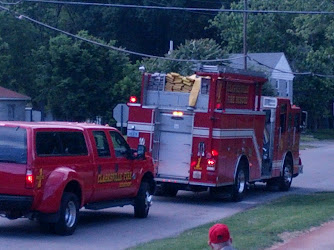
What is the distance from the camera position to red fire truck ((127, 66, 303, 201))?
1809 centimetres

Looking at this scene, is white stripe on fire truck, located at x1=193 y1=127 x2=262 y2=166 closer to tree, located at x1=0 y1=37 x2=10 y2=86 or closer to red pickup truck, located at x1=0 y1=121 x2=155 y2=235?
red pickup truck, located at x1=0 y1=121 x2=155 y2=235

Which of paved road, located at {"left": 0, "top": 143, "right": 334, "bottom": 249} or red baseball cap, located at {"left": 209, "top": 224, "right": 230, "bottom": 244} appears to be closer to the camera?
red baseball cap, located at {"left": 209, "top": 224, "right": 230, "bottom": 244}

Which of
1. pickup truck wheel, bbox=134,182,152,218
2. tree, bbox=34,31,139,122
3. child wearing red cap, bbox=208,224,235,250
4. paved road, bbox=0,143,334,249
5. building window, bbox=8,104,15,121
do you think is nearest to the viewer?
child wearing red cap, bbox=208,224,235,250

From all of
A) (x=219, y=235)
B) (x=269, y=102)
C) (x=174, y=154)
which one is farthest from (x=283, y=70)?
(x=219, y=235)

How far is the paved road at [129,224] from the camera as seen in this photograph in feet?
39.7

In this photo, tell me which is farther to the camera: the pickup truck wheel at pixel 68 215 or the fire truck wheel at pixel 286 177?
the fire truck wheel at pixel 286 177

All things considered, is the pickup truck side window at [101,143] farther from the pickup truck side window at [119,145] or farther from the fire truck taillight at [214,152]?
the fire truck taillight at [214,152]

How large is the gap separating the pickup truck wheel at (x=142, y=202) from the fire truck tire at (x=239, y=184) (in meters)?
4.18

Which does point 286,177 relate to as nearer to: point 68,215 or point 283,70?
point 68,215

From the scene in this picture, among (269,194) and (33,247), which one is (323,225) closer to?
(33,247)

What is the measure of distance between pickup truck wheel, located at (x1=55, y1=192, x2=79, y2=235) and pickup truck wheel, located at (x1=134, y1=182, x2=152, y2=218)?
2.61 metres

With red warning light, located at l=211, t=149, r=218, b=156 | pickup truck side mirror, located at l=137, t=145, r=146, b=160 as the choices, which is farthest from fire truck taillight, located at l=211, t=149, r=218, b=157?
pickup truck side mirror, located at l=137, t=145, r=146, b=160

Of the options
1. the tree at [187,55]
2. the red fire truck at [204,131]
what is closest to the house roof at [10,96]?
the tree at [187,55]

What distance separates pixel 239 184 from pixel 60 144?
7.68 m
